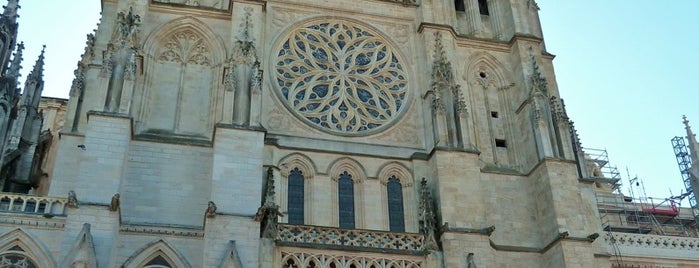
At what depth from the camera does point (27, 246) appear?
45.9ft

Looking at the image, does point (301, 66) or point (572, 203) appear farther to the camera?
point (301, 66)

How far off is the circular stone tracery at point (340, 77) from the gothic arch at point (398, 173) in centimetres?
115

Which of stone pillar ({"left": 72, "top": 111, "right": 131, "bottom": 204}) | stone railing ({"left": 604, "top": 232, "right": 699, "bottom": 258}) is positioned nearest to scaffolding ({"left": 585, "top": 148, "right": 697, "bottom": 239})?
stone railing ({"left": 604, "top": 232, "right": 699, "bottom": 258})

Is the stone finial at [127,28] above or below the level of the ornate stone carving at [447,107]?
above

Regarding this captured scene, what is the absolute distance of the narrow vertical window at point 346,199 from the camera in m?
16.9

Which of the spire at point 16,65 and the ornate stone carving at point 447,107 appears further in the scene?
the spire at point 16,65

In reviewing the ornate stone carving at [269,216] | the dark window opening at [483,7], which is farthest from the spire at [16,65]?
the dark window opening at [483,7]

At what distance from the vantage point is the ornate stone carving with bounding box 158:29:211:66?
18.3m

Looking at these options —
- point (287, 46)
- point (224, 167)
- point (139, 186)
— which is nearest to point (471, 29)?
point (287, 46)

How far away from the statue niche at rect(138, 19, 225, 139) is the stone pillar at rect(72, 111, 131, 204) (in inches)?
49.6

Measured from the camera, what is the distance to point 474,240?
16.3 meters

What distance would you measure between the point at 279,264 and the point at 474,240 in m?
4.52

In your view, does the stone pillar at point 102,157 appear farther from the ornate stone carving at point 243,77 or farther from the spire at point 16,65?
the spire at point 16,65

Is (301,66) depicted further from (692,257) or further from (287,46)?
(692,257)
